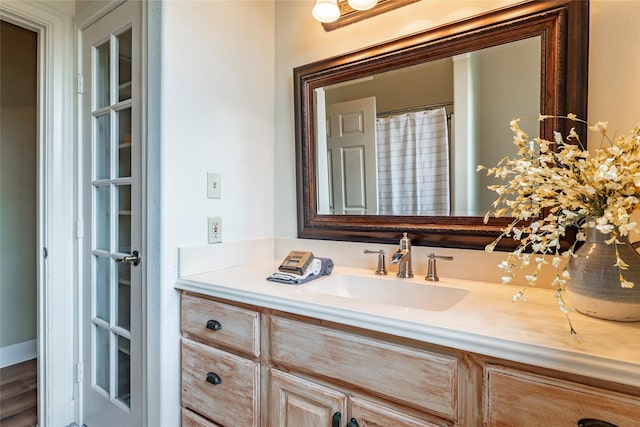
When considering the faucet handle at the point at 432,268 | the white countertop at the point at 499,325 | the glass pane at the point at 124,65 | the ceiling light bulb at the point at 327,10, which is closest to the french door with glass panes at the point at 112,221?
the glass pane at the point at 124,65

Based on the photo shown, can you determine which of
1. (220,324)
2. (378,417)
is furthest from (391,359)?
(220,324)

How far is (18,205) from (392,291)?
2.84m

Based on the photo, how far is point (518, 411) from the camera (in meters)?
0.68

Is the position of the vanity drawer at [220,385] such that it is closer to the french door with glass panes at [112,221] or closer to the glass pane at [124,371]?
the french door with glass panes at [112,221]

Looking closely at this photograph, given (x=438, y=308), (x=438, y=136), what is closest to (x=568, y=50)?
(x=438, y=136)

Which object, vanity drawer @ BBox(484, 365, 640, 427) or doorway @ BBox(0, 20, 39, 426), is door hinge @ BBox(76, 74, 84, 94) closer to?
doorway @ BBox(0, 20, 39, 426)

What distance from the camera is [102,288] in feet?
5.45

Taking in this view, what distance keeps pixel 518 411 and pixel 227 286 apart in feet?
2.82

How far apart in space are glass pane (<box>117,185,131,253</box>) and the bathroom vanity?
1.49ft

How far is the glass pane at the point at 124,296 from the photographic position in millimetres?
1505

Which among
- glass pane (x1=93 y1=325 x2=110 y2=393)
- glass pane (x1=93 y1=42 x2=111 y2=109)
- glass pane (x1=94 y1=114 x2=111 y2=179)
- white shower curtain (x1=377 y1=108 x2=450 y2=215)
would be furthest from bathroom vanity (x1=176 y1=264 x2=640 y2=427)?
glass pane (x1=93 y1=42 x2=111 y2=109)

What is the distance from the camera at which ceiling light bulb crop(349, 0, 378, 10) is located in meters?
1.35

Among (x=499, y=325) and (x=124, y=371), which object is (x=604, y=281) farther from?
(x=124, y=371)

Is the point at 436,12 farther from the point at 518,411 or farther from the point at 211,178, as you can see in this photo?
the point at 518,411
